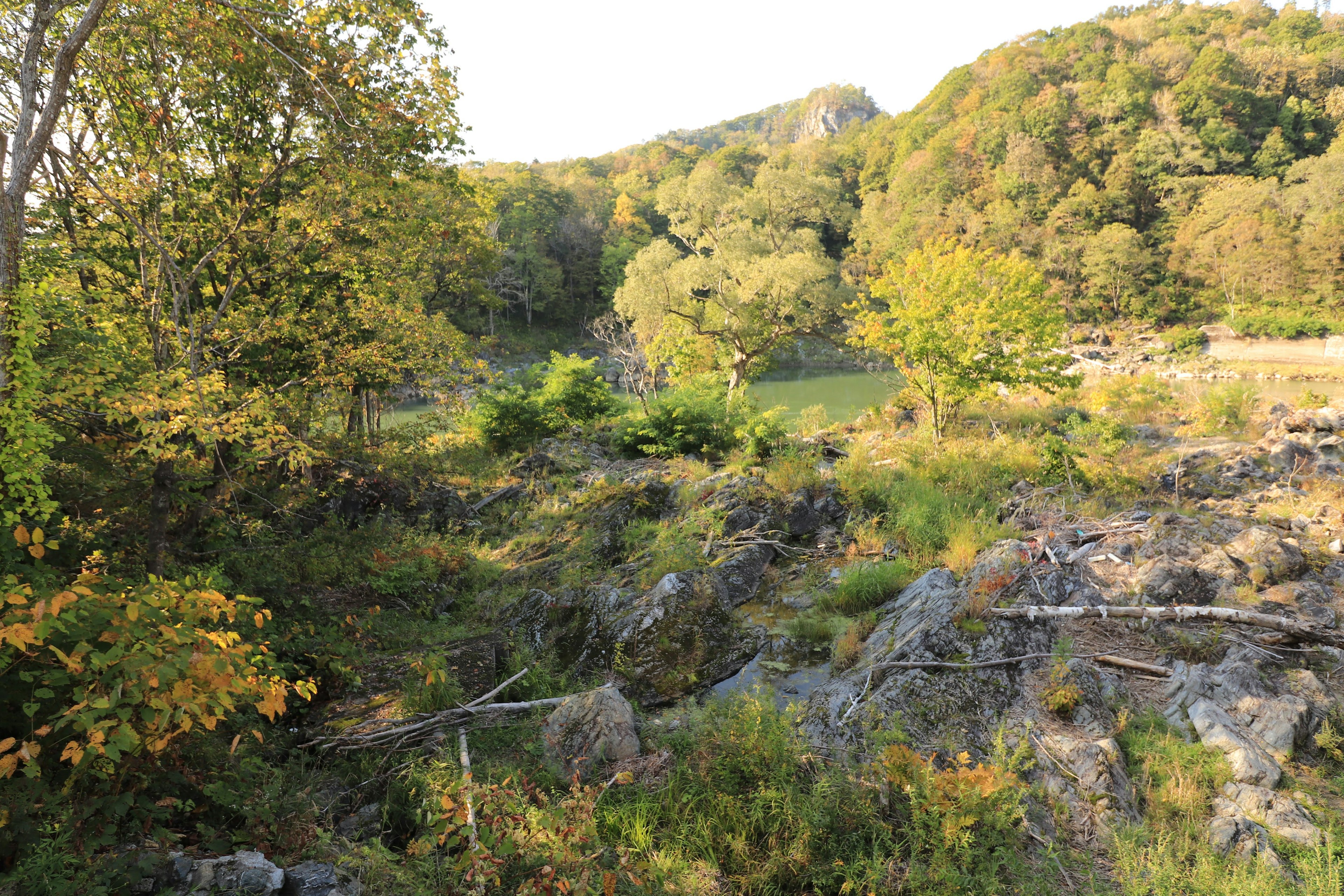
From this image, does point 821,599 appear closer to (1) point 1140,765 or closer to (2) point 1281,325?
(1) point 1140,765

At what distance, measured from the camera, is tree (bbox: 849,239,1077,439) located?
10648 millimetres

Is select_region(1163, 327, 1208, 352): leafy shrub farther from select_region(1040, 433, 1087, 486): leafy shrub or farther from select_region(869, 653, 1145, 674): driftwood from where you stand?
select_region(869, 653, 1145, 674): driftwood

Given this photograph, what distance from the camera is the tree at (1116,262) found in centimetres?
3934

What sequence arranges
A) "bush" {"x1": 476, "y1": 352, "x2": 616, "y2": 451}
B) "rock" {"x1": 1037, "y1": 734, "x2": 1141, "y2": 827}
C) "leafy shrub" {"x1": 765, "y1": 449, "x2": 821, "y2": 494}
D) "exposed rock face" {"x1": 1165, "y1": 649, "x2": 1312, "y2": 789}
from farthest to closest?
"bush" {"x1": 476, "y1": 352, "x2": 616, "y2": 451}
"leafy shrub" {"x1": 765, "y1": 449, "x2": 821, "y2": 494}
"exposed rock face" {"x1": 1165, "y1": 649, "x2": 1312, "y2": 789}
"rock" {"x1": 1037, "y1": 734, "x2": 1141, "y2": 827}

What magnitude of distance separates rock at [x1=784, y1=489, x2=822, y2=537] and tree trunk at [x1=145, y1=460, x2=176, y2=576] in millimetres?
6868

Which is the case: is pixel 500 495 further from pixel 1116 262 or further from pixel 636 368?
pixel 1116 262

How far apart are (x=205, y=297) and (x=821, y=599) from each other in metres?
7.71

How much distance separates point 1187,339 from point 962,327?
115 feet

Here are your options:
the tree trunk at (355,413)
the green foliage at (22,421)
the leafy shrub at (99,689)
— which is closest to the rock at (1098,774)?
the leafy shrub at (99,689)

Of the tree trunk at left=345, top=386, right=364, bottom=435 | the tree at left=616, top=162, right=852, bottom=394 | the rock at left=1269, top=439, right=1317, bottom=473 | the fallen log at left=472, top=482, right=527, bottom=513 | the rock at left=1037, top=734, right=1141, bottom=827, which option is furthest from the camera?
the tree at left=616, top=162, right=852, bottom=394

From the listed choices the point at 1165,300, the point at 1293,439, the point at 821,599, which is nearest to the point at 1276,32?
the point at 1165,300

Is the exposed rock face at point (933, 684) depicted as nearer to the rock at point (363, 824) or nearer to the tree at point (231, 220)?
the rock at point (363, 824)

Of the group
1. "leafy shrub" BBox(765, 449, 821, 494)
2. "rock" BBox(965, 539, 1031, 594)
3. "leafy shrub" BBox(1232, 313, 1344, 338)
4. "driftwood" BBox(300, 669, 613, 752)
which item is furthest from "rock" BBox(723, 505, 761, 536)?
"leafy shrub" BBox(1232, 313, 1344, 338)

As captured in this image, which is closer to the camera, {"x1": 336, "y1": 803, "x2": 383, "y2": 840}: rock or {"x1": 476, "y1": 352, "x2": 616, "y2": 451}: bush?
{"x1": 336, "y1": 803, "x2": 383, "y2": 840}: rock
